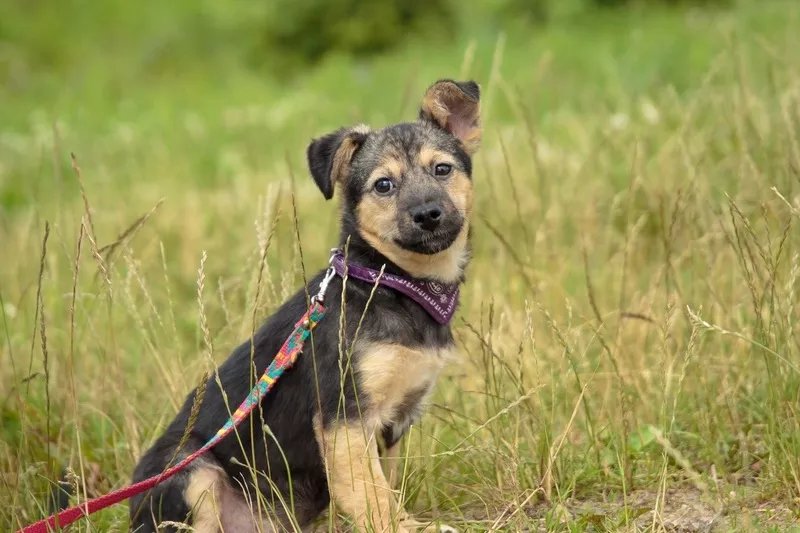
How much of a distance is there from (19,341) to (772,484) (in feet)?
16.8

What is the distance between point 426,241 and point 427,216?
0.11m

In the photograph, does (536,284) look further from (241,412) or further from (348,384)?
(241,412)

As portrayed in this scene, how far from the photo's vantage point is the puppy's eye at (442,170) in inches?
179

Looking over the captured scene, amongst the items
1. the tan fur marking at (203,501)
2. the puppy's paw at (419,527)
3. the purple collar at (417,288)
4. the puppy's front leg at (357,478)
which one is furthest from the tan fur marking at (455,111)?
the tan fur marking at (203,501)

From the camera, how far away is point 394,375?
13.0 ft

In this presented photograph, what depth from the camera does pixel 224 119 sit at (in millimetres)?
14664

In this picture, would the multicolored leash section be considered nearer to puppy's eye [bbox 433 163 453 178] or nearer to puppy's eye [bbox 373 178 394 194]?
puppy's eye [bbox 373 178 394 194]

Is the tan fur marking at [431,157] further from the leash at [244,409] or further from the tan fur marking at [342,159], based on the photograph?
the leash at [244,409]

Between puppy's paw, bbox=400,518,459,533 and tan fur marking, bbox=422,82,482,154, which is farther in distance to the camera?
tan fur marking, bbox=422,82,482,154

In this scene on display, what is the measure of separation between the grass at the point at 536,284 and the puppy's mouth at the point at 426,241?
352mm

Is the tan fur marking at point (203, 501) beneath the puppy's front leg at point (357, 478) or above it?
beneath

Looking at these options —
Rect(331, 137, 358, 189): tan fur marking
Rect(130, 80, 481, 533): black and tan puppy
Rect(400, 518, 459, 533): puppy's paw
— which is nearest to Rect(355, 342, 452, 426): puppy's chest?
Rect(130, 80, 481, 533): black and tan puppy

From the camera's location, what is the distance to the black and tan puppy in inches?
153

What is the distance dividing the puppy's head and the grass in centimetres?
36
